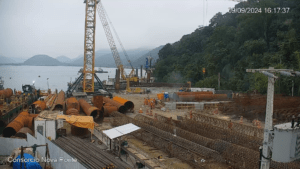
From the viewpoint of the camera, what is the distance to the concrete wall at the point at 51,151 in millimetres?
8708

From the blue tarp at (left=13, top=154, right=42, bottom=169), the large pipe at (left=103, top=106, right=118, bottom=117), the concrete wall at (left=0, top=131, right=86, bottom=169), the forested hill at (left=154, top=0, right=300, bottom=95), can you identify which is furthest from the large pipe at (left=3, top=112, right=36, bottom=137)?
the forested hill at (left=154, top=0, right=300, bottom=95)

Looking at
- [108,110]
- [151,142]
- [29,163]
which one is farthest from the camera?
[108,110]

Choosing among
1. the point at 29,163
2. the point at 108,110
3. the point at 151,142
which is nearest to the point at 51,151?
the point at 29,163

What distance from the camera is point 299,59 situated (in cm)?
3073

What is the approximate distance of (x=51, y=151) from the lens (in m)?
10.6

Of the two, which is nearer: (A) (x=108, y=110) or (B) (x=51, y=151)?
(B) (x=51, y=151)

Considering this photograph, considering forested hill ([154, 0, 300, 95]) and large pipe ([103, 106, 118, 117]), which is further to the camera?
forested hill ([154, 0, 300, 95])

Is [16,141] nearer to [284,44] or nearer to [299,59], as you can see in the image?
[299,59]

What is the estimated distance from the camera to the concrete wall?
28.6ft

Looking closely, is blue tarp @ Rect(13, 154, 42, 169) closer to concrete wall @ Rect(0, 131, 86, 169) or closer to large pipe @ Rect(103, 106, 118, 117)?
concrete wall @ Rect(0, 131, 86, 169)

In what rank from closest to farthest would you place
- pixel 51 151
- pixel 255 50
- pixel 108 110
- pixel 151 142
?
pixel 51 151
pixel 151 142
pixel 108 110
pixel 255 50

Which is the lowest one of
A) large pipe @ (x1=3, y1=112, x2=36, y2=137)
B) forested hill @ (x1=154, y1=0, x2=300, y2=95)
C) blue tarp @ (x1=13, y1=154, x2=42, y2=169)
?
blue tarp @ (x1=13, y1=154, x2=42, y2=169)

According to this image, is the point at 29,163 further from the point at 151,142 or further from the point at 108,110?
the point at 108,110

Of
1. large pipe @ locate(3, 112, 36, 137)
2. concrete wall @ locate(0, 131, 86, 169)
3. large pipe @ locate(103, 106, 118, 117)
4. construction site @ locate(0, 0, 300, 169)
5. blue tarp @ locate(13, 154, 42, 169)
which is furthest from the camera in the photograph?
large pipe @ locate(103, 106, 118, 117)
